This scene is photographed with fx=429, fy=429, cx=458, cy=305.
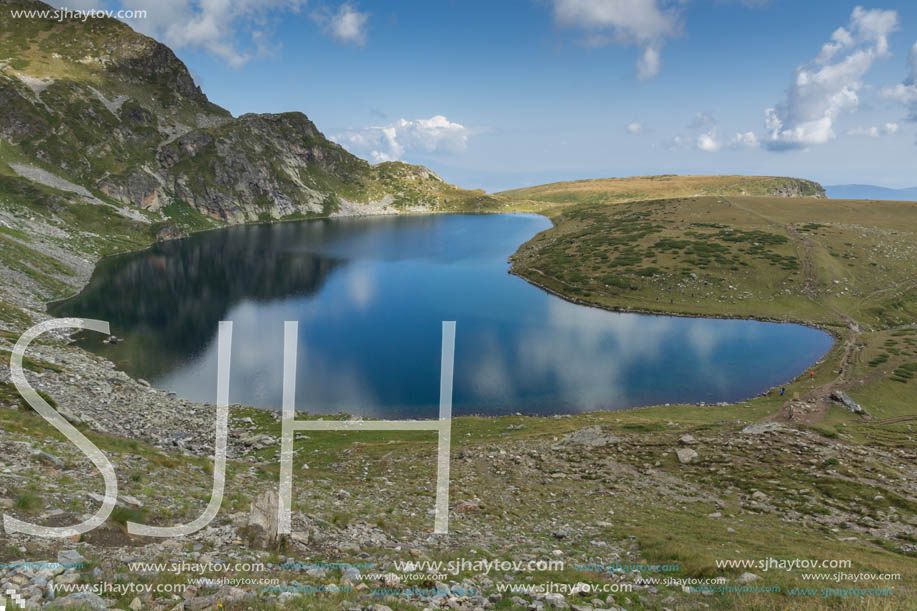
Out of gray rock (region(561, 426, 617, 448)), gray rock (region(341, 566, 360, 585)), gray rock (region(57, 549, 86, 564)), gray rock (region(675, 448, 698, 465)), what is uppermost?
gray rock (region(57, 549, 86, 564))

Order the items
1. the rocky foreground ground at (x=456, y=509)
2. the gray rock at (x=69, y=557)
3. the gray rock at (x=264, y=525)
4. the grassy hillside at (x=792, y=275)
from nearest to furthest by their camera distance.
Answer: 1. the gray rock at (x=69, y=557)
2. the rocky foreground ground at (x=456, y=509)
3. the gray rock at (x=264, y=525)
4. the grassy hillside at (x=792, y=275)

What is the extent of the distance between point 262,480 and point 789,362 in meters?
65.9

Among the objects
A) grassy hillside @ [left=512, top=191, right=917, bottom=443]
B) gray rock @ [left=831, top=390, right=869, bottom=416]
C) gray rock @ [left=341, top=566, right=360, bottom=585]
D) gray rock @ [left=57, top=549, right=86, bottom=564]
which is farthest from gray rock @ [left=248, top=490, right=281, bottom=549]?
gray rock @ [left=831, top=390, right=869, bottom=416]

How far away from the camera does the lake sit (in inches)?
1925

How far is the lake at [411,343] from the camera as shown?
160ft

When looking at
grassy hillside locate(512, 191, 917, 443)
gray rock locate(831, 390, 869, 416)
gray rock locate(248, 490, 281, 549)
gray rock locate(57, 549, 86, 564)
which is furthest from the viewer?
grassy hillside locate(512, 191, 917, 443)

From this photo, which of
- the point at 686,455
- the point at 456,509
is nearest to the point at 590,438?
the point at 686,455

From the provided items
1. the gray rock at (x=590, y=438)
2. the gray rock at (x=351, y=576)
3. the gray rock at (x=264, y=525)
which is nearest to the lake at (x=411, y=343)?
the gray rock at (x=590, y=438)

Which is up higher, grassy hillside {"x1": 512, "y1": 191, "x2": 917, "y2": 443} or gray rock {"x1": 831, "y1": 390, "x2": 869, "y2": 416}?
grassy hillside {"x1": 512, "y1": 191, "x2": 917, "y2": 443}

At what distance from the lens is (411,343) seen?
6347cm

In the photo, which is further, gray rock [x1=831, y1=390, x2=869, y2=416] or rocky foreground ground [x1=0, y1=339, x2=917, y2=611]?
gray rock [x1=831, y1=390, x2=869, y2=416]

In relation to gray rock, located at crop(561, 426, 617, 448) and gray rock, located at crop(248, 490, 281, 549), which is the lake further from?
gray rock, located at crop(248, 490, 281, 549)

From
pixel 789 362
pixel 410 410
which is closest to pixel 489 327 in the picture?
pixel 410 410

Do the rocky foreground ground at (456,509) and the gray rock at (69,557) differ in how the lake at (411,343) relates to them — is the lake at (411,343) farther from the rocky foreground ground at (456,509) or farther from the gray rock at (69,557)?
the gray rock at (69,557)
